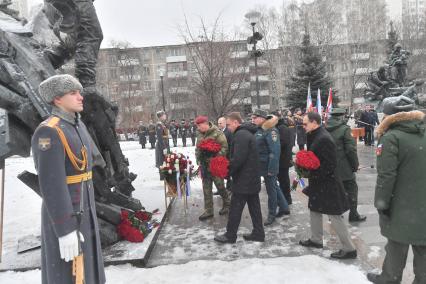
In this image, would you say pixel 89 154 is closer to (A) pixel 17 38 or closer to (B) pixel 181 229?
(A) pixel 17 38

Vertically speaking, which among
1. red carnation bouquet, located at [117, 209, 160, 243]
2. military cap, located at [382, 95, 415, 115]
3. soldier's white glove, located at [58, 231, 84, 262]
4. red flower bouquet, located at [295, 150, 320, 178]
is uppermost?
military cap, located at [382, 95, 415, 115]

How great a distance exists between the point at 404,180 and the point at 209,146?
357 cm

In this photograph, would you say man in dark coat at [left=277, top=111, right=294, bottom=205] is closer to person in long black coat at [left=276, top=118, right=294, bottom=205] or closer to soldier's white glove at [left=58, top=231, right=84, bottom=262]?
person in long black coat at [left=276, top=118, right=294, bottom=205]

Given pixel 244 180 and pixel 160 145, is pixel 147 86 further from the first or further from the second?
pixel 244 180

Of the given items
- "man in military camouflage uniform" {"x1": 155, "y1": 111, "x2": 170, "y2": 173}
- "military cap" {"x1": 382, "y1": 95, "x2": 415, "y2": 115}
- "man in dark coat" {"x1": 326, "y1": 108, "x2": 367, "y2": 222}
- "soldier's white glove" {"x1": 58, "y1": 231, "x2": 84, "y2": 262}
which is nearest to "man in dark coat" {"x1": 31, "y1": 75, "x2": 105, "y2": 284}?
"soldier's white glove" {"x1": 58, "y1": 231, "x2": 84, "y2": 262}

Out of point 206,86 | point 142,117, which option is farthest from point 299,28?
point 206,86

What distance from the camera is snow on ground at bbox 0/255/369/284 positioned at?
14.0ft

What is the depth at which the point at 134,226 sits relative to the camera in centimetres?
573

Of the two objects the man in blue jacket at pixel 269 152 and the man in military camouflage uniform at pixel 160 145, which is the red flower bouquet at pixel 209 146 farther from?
the man in military camouflage uniform at pixel 160 145

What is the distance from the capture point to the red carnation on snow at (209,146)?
661cm

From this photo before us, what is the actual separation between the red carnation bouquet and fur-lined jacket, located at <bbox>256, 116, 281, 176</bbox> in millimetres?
2133

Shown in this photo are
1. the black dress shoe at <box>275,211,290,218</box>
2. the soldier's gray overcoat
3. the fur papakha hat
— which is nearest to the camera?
the soldier's gray overcoat

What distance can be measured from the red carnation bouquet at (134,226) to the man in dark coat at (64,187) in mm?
2493

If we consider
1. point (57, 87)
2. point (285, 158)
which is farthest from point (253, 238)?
point (57, 87)
